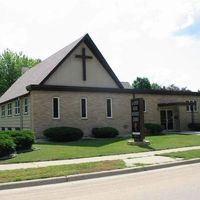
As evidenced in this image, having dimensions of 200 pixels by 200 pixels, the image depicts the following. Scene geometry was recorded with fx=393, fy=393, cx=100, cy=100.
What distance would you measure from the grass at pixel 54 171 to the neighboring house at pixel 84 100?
583 inches

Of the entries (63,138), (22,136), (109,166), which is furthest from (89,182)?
(63,138)

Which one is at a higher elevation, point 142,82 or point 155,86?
point 155,86

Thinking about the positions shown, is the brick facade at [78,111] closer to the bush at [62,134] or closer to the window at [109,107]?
the window at [109,107]

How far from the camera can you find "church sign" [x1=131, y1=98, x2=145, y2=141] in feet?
73.8

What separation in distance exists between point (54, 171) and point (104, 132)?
55.0 ft

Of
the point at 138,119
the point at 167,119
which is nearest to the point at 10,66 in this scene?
the point at 167,119


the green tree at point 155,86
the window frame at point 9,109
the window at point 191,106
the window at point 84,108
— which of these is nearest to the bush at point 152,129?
the window at point 84,108

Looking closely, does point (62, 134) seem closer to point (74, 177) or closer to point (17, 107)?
point (17, 107)

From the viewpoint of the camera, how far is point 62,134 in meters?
26.6

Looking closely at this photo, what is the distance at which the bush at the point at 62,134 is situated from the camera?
26.7 meters

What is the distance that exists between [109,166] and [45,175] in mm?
2643

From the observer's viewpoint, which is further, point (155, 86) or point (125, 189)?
point (155, 86)

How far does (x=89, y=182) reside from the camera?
11.4 metres

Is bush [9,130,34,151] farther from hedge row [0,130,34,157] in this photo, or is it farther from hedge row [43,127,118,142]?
hedge row [43,127,118,142]
